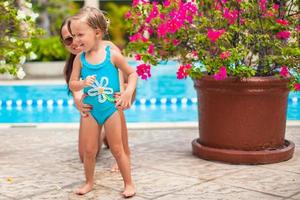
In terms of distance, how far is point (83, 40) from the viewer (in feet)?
14.3

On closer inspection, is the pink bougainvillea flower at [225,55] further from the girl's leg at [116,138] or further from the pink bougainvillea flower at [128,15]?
the girl's leg at [116,138]

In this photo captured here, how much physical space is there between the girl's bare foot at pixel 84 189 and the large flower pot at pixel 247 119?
1.53 meters

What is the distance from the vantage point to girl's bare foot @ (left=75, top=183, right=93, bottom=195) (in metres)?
4.72

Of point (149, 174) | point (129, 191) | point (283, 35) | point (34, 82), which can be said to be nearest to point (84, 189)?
point (129, 191)

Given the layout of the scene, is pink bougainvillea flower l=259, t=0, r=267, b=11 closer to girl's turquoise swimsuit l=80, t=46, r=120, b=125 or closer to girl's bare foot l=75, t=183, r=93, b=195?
girl's turquoise swimsuit l=80, t=46, r=120, b=125

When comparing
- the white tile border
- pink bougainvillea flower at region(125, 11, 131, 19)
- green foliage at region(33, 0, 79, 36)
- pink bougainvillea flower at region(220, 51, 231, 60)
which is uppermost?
green foliage at region(33, 0, 79, 36)

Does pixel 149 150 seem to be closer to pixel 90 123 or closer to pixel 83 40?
pixel 90 123

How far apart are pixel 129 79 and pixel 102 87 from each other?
225 millimetres

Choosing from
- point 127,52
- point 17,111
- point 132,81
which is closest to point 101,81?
point 132,81

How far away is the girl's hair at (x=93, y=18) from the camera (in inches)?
171

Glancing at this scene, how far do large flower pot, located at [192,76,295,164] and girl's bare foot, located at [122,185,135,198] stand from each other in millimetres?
1406

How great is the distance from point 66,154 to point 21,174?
935mm

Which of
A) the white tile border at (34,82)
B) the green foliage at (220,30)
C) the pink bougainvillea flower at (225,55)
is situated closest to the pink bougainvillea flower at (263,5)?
the green foliage at (220,30)

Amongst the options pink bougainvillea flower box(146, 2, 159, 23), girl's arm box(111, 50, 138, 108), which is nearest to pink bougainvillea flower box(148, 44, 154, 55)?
pink bougainvillea flower box(146, 2, 159, 23)
